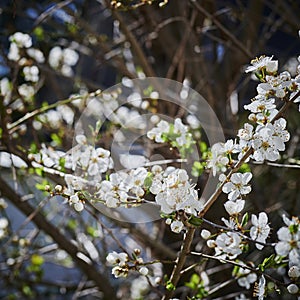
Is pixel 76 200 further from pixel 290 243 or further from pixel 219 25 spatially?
pixel 219 25

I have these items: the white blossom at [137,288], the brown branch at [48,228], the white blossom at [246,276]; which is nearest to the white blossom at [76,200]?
the white blossom at [246,276]

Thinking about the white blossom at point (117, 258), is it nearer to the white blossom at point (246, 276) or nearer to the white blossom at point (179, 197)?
the white blossom at point (179, 197)

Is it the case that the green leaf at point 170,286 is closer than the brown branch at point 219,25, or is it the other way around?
the green leaf at point 170,286

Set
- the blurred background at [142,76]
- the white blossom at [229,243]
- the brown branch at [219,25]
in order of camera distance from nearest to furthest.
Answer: the white blossom at [229,243], the brown branch at [219,25], the blurred background at [142,76]

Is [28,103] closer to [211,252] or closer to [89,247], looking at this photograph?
[89,247]

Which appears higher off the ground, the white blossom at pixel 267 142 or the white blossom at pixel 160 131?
the white blossom at pixel 160 131

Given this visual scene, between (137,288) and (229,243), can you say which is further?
(137,288)

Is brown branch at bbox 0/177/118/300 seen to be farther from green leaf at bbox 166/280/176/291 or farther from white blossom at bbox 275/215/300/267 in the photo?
white blossom at bbox 275/215/300/267

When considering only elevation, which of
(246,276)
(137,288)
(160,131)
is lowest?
(137,288)

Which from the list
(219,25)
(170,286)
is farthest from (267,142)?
(219,25)

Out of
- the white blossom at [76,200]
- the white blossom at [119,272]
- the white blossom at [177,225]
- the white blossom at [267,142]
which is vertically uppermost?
the white blossom at [267,142]

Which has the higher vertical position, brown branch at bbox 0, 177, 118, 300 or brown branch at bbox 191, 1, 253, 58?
brown branch at bbox 191, 1, 253, 58

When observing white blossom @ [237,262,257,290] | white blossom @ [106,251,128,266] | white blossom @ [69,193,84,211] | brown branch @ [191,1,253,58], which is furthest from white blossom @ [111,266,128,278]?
brown branch @ [191,1,253,58]

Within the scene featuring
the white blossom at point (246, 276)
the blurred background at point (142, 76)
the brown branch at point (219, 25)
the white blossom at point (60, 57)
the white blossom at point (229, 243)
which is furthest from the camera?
the white blossom at point (60, 57)
